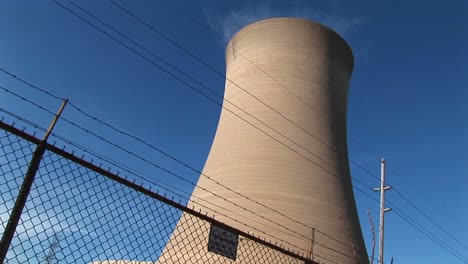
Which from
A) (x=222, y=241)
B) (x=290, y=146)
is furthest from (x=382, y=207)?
(x=222, y=241)

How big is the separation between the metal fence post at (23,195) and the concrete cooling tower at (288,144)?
6.74m

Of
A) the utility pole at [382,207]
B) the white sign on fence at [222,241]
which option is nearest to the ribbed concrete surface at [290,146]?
the utility pole at [382,207]

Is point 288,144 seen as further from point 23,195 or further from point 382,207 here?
point 23,195

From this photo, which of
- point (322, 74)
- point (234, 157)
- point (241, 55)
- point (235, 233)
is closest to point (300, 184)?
point (234, 157)

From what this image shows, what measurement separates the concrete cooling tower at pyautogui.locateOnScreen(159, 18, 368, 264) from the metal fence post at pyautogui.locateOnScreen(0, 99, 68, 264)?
6.74 metres

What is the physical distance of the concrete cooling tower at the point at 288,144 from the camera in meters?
9.59

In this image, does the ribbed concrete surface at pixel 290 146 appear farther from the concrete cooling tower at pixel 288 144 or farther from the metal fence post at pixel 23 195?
the metal fence post at pixel 23 195

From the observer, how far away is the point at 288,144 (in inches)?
402

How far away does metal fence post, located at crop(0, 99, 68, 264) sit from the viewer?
1.87 m

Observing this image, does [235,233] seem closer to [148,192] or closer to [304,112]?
[148,192]

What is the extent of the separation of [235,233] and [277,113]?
824cm

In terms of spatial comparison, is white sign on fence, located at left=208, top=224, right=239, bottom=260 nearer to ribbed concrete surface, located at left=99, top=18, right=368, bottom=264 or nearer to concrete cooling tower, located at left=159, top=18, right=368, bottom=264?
concrete cooling tower, located at left=159, top=18, right=368, bottom=264

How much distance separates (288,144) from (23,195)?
8496 mm

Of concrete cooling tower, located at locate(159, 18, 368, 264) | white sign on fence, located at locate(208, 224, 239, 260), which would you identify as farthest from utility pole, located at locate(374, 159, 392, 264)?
white sign on fence, located at locate(208, 224, 239, 260)
